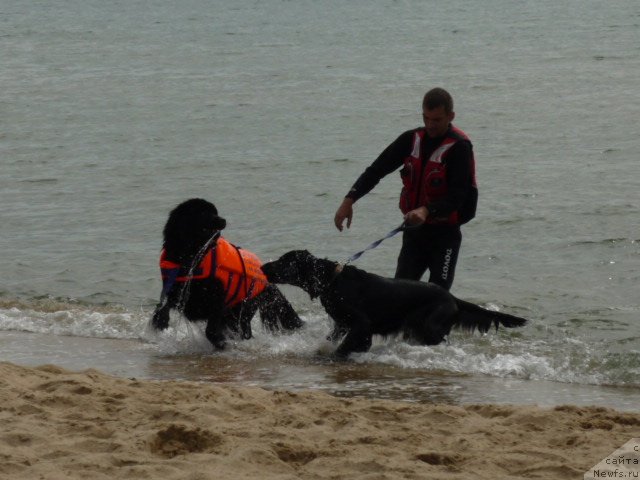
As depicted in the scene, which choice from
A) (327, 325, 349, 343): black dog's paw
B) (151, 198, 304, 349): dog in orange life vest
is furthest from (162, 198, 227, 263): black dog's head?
(327, 325, 349, 343): black dog's paw

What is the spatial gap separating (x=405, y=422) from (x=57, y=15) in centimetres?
3310

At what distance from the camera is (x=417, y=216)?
291 inches

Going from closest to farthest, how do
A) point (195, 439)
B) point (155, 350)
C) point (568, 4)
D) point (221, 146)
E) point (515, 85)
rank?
point (195, 439) < point (155, 350) < point (221, 146) < point (515, 85) < point (568, 4)

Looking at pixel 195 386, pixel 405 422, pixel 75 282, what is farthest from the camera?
pixel 75 282

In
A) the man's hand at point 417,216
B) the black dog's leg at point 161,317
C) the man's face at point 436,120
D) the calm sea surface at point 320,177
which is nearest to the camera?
the man's hand at point 417,216

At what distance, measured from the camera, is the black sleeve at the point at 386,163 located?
310 inches

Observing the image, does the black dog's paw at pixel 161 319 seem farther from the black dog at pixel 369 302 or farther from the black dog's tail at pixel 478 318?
the black dog's tail at pixel 478 318

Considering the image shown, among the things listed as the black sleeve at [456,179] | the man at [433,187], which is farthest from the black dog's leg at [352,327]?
the black sleeve at [456,179]

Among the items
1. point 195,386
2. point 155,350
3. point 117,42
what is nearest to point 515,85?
point 117,42

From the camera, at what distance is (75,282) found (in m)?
11.4

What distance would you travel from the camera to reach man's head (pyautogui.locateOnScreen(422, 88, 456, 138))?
24.4ft

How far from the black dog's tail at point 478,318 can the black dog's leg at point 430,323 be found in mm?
89

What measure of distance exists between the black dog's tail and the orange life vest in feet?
4.72

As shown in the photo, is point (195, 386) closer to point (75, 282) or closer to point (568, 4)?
point (75, 282)
